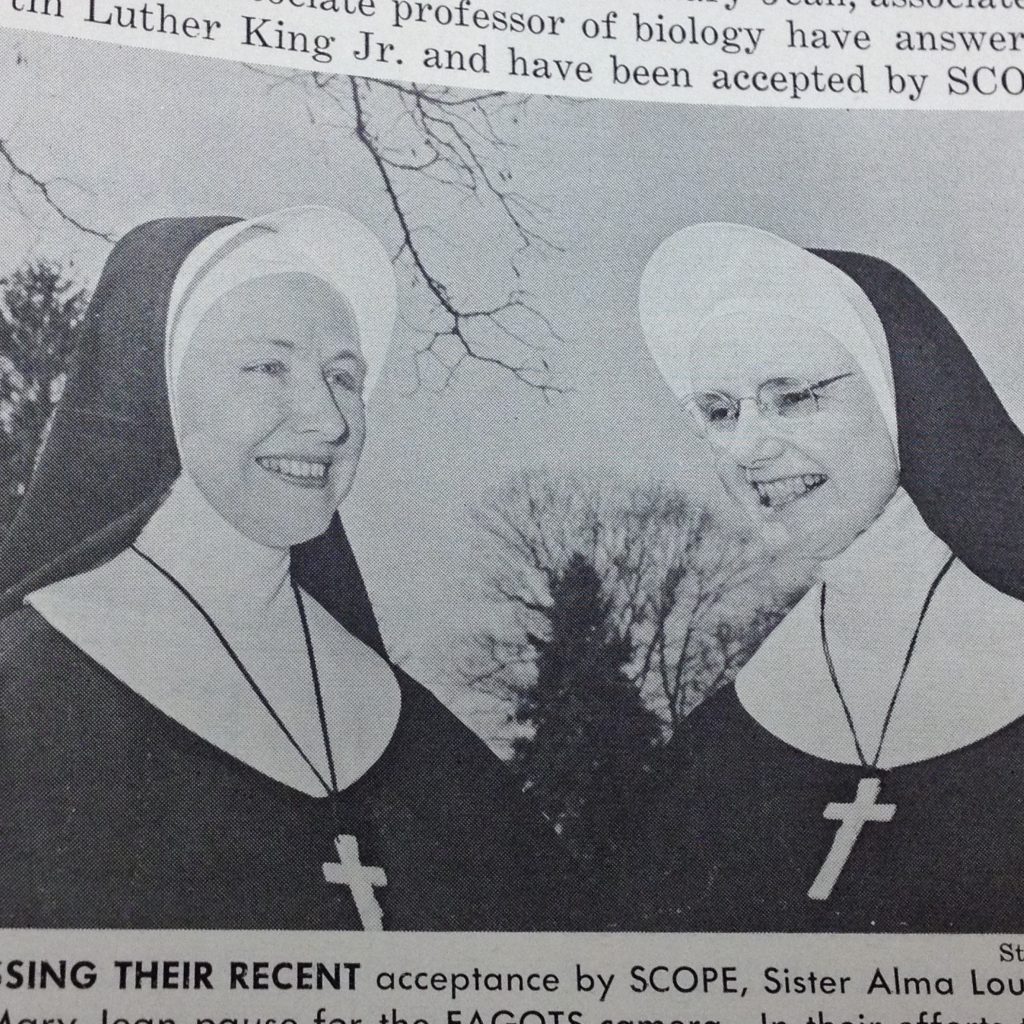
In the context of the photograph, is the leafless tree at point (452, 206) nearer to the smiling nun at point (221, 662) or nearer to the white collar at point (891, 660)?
the smiling nun at point (221, 662)

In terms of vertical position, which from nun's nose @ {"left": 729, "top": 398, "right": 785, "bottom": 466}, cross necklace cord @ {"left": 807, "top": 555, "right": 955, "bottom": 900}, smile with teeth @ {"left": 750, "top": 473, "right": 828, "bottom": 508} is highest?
nun's nose @ {"left": 729, "top": 398, "right": 785, "bottom": 466}

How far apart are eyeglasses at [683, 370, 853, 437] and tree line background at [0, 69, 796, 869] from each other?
19 centimetres

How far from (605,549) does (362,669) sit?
579mm

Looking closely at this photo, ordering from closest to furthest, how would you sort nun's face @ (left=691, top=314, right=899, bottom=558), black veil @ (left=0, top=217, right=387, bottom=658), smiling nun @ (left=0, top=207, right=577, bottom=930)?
smiling nun @ (left=0, top=207, right=577, bottom=930) → black veil @ (left=0, top=217, right=387, bottom=658) → nun's face @ (left=691, top=314, right=899, bottom=558)

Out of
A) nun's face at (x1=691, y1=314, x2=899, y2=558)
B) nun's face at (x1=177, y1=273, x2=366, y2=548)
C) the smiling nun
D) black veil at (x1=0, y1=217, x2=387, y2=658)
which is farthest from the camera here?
nun's face at (x1=691, y1=314, x2=899, y2=558)

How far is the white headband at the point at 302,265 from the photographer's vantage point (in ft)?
10.4

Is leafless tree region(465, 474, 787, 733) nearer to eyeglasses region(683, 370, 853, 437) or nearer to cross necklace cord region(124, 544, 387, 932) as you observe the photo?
eyeglasses region(683, 370, 853, 437)

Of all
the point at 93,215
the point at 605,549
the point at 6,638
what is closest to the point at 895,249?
the point at 605,549

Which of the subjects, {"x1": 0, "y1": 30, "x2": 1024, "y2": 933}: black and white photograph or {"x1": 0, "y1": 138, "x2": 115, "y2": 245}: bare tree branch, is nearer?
{"x1": 0, "y1": 30, "x2": 1024, "y2": 933}: black and white photograph

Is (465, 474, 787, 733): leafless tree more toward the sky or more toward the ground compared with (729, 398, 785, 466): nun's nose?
more toward the ground

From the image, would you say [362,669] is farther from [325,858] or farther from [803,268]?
[803,268]

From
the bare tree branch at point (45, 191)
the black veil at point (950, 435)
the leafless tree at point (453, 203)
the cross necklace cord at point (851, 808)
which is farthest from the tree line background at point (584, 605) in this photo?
the black veil at point (950, 435)

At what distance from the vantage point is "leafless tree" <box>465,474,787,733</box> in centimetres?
307

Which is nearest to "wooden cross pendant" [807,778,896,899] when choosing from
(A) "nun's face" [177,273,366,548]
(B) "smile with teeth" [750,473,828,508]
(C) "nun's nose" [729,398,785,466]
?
(B) "smile with teeth" [750,473,828,508]
